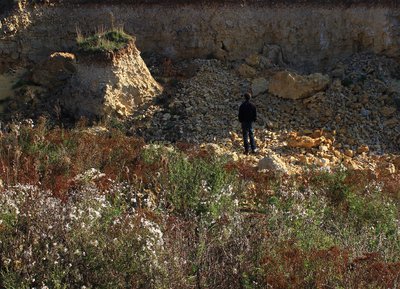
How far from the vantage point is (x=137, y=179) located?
7.72 metres

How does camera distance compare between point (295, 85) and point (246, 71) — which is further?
point (246, 71)

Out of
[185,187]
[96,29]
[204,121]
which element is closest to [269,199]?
[185,187]

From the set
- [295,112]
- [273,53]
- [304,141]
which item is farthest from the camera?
[273,53]

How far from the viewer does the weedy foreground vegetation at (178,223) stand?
499 cm

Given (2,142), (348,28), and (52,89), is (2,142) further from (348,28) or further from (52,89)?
(348,28)

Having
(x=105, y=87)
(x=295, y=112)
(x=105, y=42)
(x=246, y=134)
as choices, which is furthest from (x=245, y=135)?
(x=105, y=42)

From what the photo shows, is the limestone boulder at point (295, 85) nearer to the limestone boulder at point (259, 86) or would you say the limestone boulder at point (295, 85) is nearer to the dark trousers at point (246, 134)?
the limestone boulder at point (259, 86)

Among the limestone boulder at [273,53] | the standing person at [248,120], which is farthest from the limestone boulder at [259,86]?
the standing person at [248,120]

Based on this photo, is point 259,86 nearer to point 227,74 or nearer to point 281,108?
point 281,108

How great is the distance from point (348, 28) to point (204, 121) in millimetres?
5809

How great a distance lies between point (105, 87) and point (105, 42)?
1260mm

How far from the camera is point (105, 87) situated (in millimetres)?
13484

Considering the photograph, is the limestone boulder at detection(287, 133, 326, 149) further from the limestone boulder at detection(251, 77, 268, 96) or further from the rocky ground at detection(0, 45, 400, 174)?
the limestone boulder at detection(251, 77, 268, 96)

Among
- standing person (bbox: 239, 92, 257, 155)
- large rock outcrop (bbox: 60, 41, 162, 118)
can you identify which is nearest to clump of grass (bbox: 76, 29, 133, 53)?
large rock outcrop (bbox: 60, 41, 162, 118)
